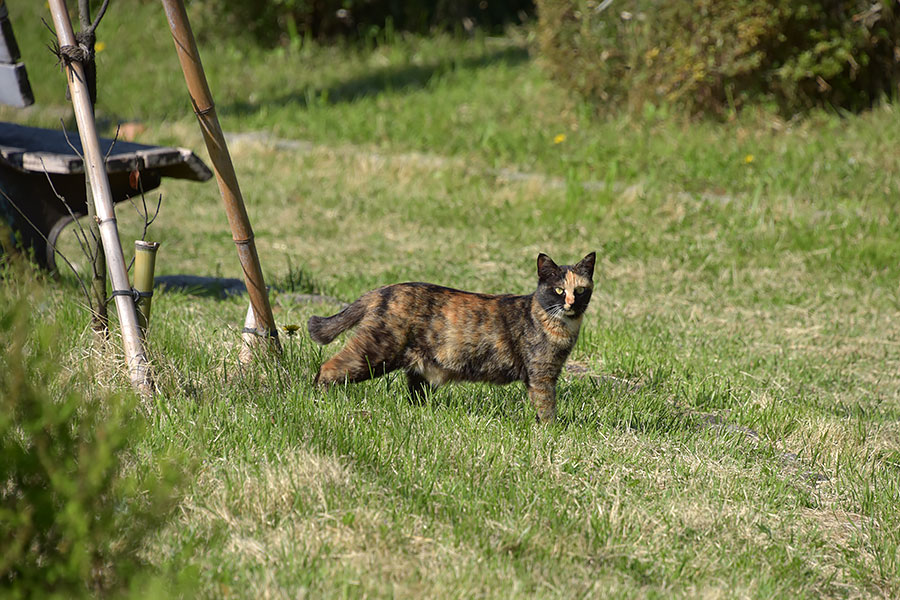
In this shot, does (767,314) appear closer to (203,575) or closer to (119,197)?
(119,197)

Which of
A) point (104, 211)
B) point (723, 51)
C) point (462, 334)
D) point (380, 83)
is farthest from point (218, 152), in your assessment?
point (380, 83)

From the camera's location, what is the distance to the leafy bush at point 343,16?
15.5 m

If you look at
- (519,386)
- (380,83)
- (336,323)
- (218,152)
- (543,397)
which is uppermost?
(218,152)

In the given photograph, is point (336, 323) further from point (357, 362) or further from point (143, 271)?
point (143, 271)

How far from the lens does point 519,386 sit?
5117mm

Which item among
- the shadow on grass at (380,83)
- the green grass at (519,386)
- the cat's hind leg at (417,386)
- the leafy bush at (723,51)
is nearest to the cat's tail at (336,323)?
the green grass at (519,386)

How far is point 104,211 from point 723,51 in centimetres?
818

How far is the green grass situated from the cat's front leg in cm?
11

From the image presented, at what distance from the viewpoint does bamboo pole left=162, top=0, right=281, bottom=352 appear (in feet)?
13.7

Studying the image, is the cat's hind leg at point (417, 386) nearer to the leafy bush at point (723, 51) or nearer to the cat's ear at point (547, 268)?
the cat's ear at point (547, 268)

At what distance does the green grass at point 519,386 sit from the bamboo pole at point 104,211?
138mm

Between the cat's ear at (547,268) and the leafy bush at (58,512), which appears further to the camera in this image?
the cat's ear at (547,268)

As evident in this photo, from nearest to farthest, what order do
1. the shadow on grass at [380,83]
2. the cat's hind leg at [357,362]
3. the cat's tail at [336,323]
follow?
the cat's hind leg at [357,362] < the cat's tail at [336,323] < the shadow on grass at [380,83]

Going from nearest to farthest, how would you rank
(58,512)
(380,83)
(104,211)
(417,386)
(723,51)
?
(58,512) < (104,211) < (417,386) < (723,51) < (380,83)
